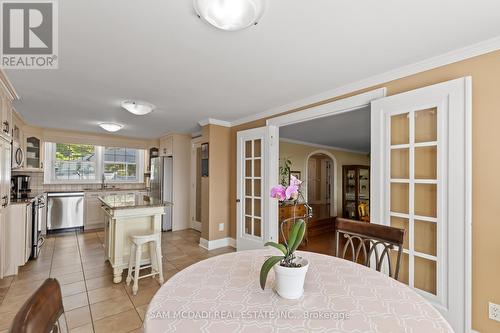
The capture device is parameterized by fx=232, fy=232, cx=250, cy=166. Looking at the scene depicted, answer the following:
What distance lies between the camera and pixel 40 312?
2.03 ft

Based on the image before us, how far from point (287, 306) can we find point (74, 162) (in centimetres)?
617

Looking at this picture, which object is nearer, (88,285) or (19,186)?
(88,285)

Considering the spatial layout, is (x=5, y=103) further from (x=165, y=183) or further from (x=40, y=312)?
(x=40, y=312)

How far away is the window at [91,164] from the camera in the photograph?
517cm

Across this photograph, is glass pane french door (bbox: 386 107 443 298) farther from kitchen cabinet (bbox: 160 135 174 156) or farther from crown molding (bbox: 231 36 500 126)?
kitchen cabinet (bbox: 160 135 174 156)

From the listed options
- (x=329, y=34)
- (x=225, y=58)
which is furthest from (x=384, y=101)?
(x=225, y=58)

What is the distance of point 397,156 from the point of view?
212cm

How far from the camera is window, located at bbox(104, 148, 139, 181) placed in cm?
575

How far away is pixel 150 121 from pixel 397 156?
3.85 metres

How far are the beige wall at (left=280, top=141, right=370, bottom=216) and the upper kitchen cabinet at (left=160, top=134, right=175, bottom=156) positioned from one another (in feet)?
8.40

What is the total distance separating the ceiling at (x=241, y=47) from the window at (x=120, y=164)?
9.39 ft


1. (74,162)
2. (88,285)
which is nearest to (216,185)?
(88,285)

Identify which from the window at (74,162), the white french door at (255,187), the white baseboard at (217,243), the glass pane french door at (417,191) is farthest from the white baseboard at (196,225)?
the glass pane french door at (417,191)

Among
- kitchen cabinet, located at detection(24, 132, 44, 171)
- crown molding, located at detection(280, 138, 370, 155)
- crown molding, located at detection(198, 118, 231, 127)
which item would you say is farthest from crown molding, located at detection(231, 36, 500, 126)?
kitchen cabinet, located at detection(24, 132, 44, 171)
